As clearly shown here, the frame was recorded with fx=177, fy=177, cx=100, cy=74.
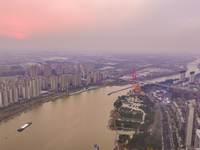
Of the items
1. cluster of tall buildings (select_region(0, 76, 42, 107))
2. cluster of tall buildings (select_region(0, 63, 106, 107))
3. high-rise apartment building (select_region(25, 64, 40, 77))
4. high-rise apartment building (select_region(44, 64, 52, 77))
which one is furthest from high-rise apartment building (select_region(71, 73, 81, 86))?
Result: high-rise apartment building (select_region(25, 64, 40, 77))

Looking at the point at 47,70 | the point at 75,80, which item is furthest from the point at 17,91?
the point at 47,70

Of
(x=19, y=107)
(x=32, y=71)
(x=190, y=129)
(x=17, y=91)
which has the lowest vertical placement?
(x=19, y=107)

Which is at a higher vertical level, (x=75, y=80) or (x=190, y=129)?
(x=75, y=80)

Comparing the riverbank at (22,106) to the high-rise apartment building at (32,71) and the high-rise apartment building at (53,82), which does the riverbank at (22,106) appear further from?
the high-rise apartment building at (32,71)

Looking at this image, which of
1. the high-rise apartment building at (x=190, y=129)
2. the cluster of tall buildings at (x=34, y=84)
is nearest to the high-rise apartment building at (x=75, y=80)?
the cluster of tall buildings at (x=34, y=84)

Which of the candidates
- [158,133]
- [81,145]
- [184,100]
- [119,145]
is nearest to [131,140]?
[119,145]

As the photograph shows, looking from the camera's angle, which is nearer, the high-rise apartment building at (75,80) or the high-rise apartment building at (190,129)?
the high-rise apartment building at (190,129)

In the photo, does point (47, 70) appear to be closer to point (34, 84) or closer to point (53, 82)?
point (53, 82)

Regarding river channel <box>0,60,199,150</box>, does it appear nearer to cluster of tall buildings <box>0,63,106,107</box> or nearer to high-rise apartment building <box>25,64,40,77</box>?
cluster of tall buildings <box>0,63,106,107</box>

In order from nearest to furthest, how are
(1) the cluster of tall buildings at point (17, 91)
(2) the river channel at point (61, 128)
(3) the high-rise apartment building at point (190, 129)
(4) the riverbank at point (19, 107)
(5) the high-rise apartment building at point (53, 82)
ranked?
1. (3) the high-rise apartment building at point (190, 129)
2. (2) the river channel at point (61, 128)
3. (4) the riverbank at point (19, 107)
4. (1) the cluster of tall buildings at point (17, 91)
5. (5) the high-rise apartment building at point (53, 82)
